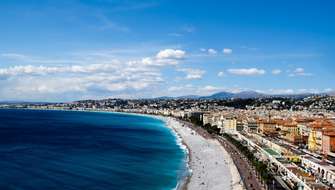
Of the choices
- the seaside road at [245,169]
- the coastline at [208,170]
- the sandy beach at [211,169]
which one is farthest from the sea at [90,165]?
the seaside road at [245,169]

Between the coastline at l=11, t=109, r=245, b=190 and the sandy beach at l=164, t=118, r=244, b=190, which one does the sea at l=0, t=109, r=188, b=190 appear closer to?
the coastline at l=11, t=109, r=245, b=190

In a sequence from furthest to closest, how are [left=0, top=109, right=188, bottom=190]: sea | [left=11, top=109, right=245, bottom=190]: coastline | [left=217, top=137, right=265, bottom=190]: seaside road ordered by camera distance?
[left=11, top=109, right=245, bottom=190]: coastline, [left=0, top=109, right=188, bottom=190]: sea, [left=217, top=137, right=265, bottom=190]: seaside road

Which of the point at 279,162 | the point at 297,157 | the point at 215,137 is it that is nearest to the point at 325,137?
the point at 297,157

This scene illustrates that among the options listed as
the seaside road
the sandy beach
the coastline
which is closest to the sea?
the coastline

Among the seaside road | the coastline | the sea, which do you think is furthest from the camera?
the coastline

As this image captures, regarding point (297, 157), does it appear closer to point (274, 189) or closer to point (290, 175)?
point (290, 175)

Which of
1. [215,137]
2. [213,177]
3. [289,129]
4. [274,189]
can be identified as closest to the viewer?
[274,189]

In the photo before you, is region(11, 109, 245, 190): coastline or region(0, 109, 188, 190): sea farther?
region(11, 109, 245, 190): coastline

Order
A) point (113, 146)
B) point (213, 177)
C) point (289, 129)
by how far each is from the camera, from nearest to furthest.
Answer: point (213, 177) < point (113, 146) < point (289, 129)

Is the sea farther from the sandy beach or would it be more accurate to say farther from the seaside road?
the seaside road
